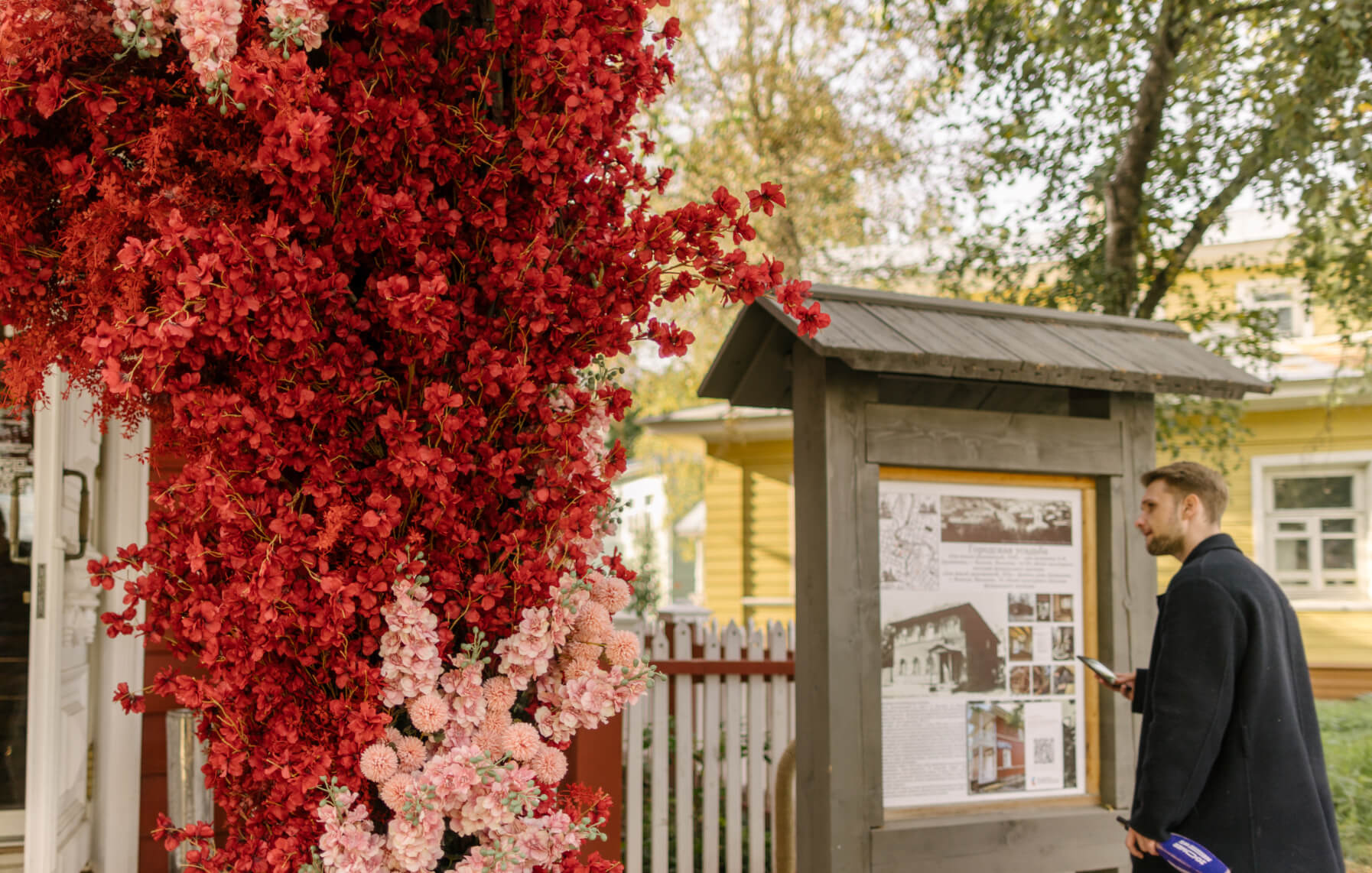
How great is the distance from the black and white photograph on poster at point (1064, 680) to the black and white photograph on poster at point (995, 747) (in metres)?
0.20

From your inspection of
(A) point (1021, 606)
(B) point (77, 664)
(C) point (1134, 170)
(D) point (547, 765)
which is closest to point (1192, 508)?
(A) point (1021, 606)

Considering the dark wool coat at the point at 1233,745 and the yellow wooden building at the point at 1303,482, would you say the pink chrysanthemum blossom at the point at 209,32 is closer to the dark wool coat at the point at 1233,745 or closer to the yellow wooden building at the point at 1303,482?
the dark wool coat at the point at 1233,745

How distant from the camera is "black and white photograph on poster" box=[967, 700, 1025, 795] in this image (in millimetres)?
3939

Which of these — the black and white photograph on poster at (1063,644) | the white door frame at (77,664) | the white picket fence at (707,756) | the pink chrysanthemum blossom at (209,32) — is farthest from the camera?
the white picket fence at (707,756)

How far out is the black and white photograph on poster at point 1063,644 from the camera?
415 centimetres

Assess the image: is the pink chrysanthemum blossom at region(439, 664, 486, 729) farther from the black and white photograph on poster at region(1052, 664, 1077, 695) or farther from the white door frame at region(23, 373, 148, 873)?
the black and white photograph on poster at region(1052, 664, 1077, 695)

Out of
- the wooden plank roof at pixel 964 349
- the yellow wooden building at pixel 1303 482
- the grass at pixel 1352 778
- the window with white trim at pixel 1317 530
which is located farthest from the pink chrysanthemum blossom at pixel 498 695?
the window with white trim at pixel 1317 530

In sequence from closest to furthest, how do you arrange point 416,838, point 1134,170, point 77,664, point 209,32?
point 209,32 → point 416,838 → point 77,664 → point 1134,170

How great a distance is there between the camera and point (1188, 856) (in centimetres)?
302

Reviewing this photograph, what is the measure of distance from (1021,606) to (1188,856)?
121 cm

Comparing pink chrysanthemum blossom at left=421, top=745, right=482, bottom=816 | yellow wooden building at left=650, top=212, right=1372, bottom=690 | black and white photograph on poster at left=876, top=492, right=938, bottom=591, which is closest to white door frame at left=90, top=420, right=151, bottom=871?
pink chrysanthemum blossom at left=421, top=745, right=482, bottom=816

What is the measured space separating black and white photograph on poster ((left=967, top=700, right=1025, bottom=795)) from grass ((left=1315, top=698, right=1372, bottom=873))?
258 cm

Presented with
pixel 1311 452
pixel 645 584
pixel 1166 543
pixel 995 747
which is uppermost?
pixel 1311 452

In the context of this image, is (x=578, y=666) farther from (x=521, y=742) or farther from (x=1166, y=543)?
(x=1166, y=543)
